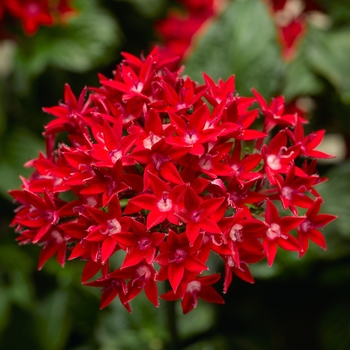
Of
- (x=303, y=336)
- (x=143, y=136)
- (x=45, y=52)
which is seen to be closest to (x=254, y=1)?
(x=45, y=52)

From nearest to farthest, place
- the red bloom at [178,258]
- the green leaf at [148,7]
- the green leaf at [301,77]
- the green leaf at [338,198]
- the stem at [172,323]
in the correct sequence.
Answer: the red bloom at [178,258], the stem at [172,323], the green leaf at [338,198], the green leaf at [301,77], the green leaf at [148,7]

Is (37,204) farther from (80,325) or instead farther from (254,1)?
(254,1)

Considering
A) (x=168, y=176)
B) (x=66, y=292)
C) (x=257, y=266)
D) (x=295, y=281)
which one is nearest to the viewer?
(x=168, y=176)

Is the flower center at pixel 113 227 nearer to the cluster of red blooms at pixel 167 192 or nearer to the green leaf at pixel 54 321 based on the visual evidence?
the cluster of red blooms at pixel 167 192

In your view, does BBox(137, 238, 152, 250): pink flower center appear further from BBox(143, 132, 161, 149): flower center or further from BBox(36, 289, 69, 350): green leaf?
BBox(36, 289, 69, 350): green leaf

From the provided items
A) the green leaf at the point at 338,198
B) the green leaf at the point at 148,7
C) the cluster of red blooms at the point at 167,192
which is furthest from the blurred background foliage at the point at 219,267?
the cluster of red blooms at the point at 167,192

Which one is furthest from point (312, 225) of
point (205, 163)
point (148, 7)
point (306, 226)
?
point (148, 7)
